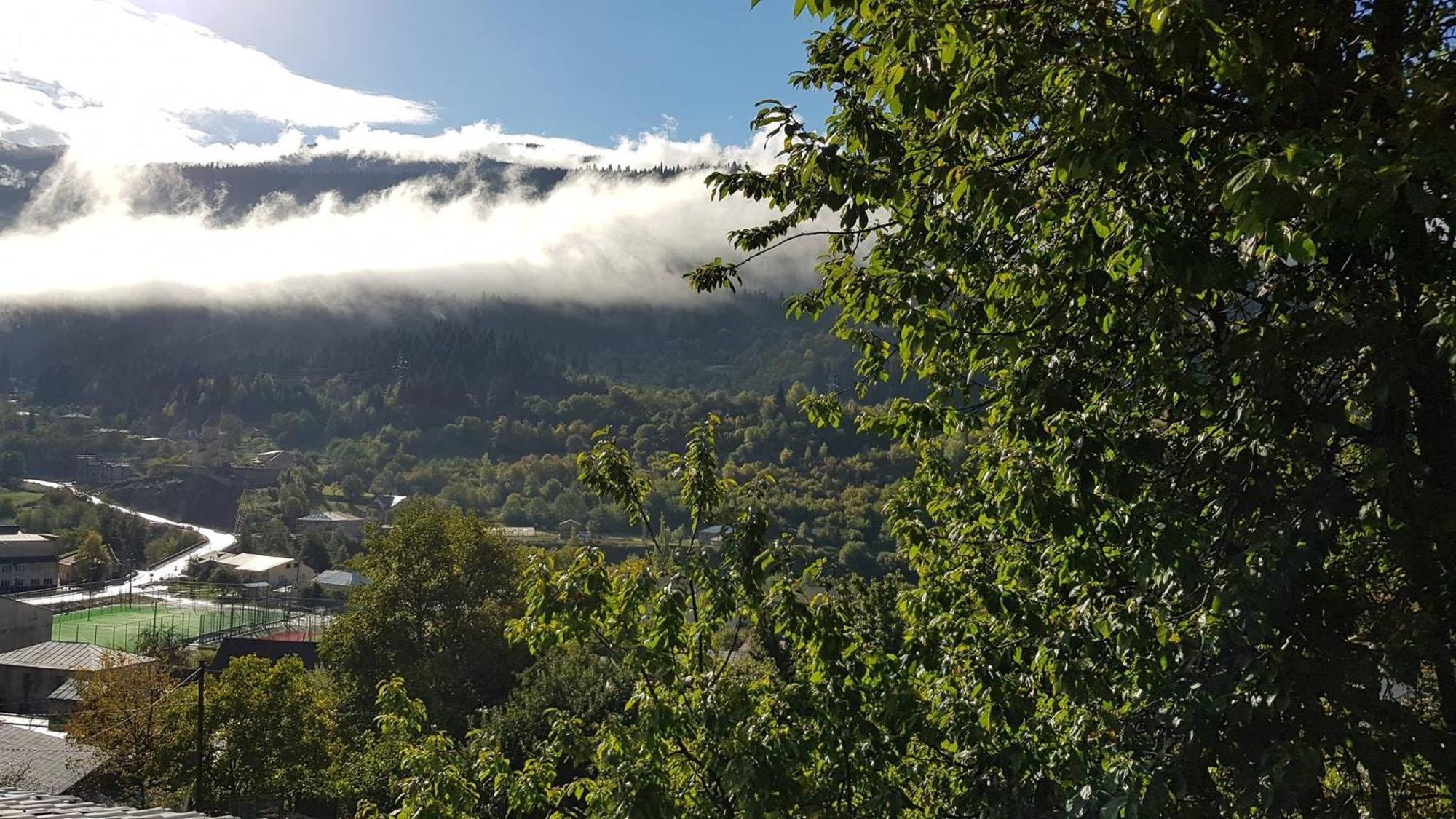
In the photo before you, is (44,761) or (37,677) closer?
(44,761)

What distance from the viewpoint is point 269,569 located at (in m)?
116

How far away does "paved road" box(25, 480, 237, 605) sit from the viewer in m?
101

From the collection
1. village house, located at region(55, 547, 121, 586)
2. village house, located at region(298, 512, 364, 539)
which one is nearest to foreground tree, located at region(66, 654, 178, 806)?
village house, located at region(55, 547, 121, 586)

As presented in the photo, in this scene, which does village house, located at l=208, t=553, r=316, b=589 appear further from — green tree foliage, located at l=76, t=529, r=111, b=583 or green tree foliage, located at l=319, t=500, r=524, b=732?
green tree foliage, located at l=319, t=500, r=524, b=732

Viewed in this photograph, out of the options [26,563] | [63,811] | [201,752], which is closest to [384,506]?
[26,563]

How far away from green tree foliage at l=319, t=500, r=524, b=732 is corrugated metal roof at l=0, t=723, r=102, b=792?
787 centimetres

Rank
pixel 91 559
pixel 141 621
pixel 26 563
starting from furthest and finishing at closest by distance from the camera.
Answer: pixel 91 559
pixel 26 563
pixel 141 621

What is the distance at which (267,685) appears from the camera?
29375 millimetres

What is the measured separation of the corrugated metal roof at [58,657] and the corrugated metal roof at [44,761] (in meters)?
12.5

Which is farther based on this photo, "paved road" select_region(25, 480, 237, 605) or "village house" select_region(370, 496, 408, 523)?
"village house" select_region(370, 496, 408, 523)

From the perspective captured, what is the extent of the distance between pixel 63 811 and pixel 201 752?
1826cm

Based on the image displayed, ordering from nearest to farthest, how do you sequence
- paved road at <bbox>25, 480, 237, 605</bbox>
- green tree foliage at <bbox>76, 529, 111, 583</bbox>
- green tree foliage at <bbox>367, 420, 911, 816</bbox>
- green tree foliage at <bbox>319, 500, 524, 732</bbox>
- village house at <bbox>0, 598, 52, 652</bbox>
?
green tree foliage at <bbox>367, 420, 911, 816</bbox>, green tree foliage at <bbox>319, 500, 524, 732</bbox>, village house at <bbox>0, 598, 52, 652</bbox>, paved road at <bbox>25, 480, 237, 605</bbox>, green tree foliage at <bbox>76, 529, 111, 583</bbox>

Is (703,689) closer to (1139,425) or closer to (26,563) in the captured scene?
(1139,425)

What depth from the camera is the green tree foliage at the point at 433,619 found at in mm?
33500
